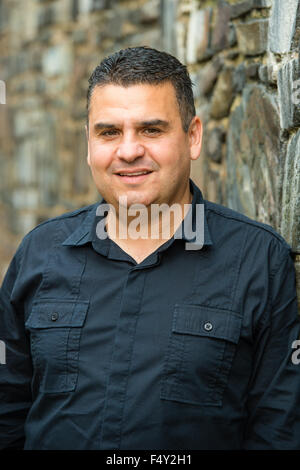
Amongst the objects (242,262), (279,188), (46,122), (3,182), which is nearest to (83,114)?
(46,122)

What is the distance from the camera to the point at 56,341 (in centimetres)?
176

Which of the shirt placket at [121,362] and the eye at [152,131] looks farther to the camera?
the eye at [152,131]

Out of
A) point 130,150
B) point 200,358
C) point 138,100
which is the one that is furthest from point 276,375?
point 138,100

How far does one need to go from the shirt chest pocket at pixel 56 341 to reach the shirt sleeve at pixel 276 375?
0.44m

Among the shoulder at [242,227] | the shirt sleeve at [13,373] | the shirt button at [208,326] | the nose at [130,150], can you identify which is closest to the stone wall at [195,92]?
the shoulder at [242,227]

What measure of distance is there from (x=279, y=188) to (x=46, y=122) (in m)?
3.93

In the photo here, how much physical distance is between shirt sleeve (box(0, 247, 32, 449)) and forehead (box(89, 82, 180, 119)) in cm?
49

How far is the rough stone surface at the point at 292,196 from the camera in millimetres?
1888

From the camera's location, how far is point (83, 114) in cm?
501

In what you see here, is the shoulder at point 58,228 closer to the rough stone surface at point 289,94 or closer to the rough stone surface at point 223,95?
the rough stone surface at point 289,94

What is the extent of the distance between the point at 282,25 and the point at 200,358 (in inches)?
39.1

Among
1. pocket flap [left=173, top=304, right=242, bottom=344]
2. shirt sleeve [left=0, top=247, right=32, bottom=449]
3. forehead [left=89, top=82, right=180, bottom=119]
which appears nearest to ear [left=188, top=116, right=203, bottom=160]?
forehead [left=89, top=82, right=180, bottom=119]

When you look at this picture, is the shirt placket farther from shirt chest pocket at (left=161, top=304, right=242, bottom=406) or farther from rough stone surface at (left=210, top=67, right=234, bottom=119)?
rough stone surface at (left=210, top=67, right=234, bottom=119)

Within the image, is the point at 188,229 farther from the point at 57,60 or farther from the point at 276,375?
the point at 57,60
